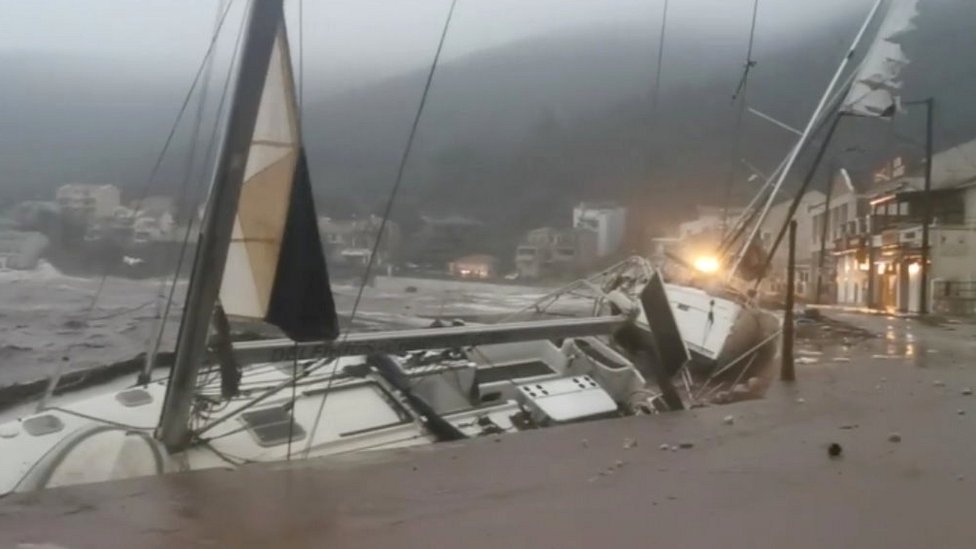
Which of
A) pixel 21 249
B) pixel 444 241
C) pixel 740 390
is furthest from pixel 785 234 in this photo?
pixel 21 249

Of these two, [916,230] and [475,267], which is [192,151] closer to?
[475,267]

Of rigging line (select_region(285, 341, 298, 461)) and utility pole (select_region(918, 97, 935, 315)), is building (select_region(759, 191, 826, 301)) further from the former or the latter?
rigging line (select_region(285, 341, 298, 461))

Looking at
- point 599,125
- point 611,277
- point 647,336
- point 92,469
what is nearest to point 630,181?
point 599,125

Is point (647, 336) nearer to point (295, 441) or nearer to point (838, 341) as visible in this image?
point (295, 441)

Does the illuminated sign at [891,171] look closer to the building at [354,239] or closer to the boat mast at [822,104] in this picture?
the boat mast at [822,104]

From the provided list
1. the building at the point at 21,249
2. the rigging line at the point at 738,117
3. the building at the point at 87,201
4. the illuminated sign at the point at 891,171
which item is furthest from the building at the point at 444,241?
the illuminated sign at the point at 891,171
